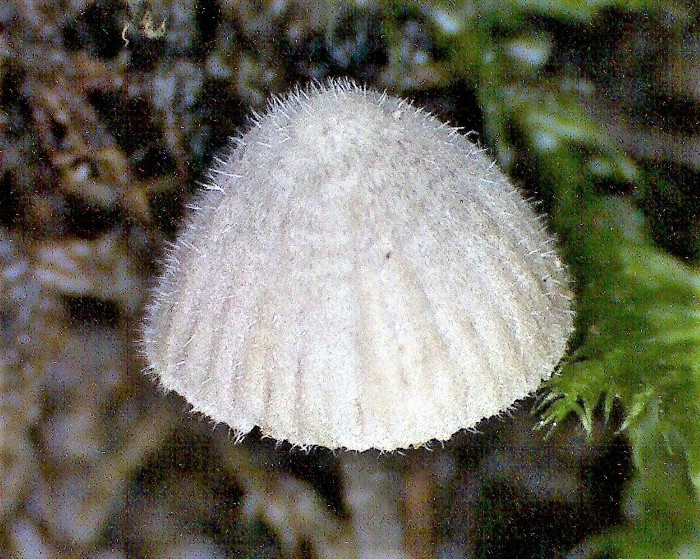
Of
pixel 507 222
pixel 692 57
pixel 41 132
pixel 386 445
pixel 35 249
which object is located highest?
pixel 692 57

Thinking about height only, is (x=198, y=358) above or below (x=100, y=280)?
above

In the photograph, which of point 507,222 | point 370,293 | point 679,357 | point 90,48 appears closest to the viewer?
point 370,293

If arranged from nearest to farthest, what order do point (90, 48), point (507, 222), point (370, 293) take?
point (370, 293), point (507, 222), point (90, 48)

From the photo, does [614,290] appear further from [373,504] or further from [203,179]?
[203,179]

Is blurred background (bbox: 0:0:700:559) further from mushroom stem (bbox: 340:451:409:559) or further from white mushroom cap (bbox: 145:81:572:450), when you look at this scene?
white mushroom cap (bbox: 145:81:572:450)

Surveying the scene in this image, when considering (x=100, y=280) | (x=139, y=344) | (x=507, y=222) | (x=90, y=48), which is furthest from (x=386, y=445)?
(x=90, y=48)

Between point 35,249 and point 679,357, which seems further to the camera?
point 35,249

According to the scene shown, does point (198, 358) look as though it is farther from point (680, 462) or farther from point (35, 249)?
point (680, 462)

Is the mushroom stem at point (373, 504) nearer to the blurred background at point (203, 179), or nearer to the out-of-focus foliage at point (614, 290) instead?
the blurred background at point (203, 179)
